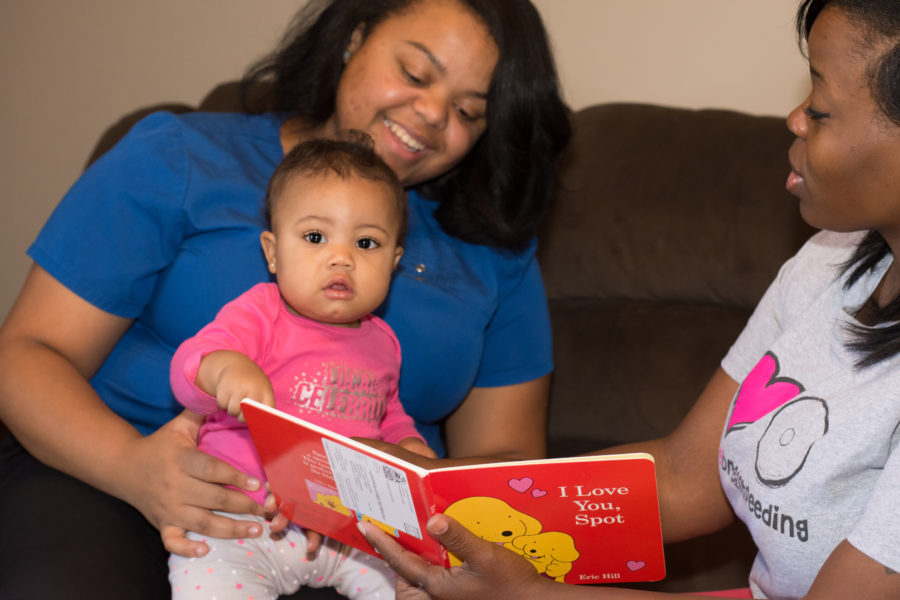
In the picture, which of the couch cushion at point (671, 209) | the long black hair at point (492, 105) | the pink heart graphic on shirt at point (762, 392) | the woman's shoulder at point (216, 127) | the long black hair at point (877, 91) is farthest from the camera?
the couch cushion at point (671, 209)

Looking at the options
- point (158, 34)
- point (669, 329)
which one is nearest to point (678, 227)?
point (669, 329)

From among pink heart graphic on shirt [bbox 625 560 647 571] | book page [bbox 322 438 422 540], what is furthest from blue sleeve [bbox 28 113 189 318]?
pink heart graphic on shirt [bbox 625 560 647 571]

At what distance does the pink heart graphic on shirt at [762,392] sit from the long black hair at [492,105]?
24.6 inches

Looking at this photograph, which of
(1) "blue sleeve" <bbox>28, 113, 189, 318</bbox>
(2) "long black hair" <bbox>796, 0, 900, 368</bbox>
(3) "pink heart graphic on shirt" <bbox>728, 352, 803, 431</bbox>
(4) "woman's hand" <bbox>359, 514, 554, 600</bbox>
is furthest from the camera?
(1) "blue sleeve" <bbox>28, 113, 189, 318</bbox>

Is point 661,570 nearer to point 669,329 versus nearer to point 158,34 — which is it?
point 669,329

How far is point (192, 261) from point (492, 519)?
737 mm

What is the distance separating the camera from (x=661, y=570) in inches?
49.2

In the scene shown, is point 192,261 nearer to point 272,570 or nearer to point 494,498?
point 272,570

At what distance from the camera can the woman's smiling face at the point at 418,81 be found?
1677 millimetres

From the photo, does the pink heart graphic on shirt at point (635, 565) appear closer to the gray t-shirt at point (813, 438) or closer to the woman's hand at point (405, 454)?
the gray t-shirt at point (813, 438)

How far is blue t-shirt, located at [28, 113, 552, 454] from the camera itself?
60.5 inches

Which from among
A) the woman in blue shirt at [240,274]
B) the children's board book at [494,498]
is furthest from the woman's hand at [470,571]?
the woman in blue shirt at [240,274]

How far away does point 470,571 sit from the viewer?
3.93 ft

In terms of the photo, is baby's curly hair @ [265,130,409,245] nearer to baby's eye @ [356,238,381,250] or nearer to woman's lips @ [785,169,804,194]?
baby's eye @ [356,238,381,250]
